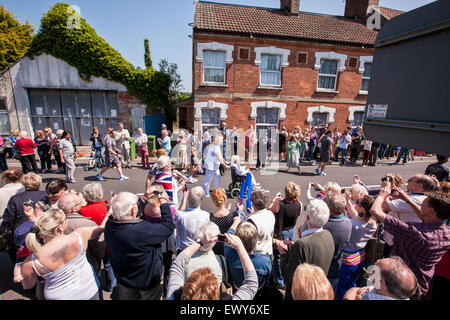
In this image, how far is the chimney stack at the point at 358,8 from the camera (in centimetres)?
1588

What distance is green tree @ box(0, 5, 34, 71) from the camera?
14.6 m

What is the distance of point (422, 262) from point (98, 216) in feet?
12.3

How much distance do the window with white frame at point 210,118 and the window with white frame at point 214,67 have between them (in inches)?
61.8

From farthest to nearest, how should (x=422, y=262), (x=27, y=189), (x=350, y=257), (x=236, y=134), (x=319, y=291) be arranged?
(x=236, y=134) < (x=27, y=189) < (x=350, y=257) < (x=422, y=262) < (x=319, y=291)

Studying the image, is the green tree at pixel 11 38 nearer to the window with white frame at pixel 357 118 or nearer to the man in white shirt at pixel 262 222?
the man in white shirt at pixel 262 222

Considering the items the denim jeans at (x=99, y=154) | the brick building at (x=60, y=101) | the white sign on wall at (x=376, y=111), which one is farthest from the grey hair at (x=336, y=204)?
the brick building at (x=60, y=101)

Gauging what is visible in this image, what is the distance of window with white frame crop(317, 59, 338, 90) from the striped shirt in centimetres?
1296

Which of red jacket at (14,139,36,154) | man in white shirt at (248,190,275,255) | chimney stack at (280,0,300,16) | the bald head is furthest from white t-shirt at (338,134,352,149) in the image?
red jacket at (14,139,36,154)

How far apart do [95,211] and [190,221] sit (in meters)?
1.28

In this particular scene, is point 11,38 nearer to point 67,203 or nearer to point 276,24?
point 276,24

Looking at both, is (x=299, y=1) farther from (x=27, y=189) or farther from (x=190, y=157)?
(x=27, y=189)

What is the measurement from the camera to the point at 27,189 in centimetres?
332

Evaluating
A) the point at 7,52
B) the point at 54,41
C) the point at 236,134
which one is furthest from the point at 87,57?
the point at 236,134

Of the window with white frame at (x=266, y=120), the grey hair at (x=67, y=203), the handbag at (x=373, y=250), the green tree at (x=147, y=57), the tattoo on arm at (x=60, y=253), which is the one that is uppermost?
the green tree at (x=147, y=57)
